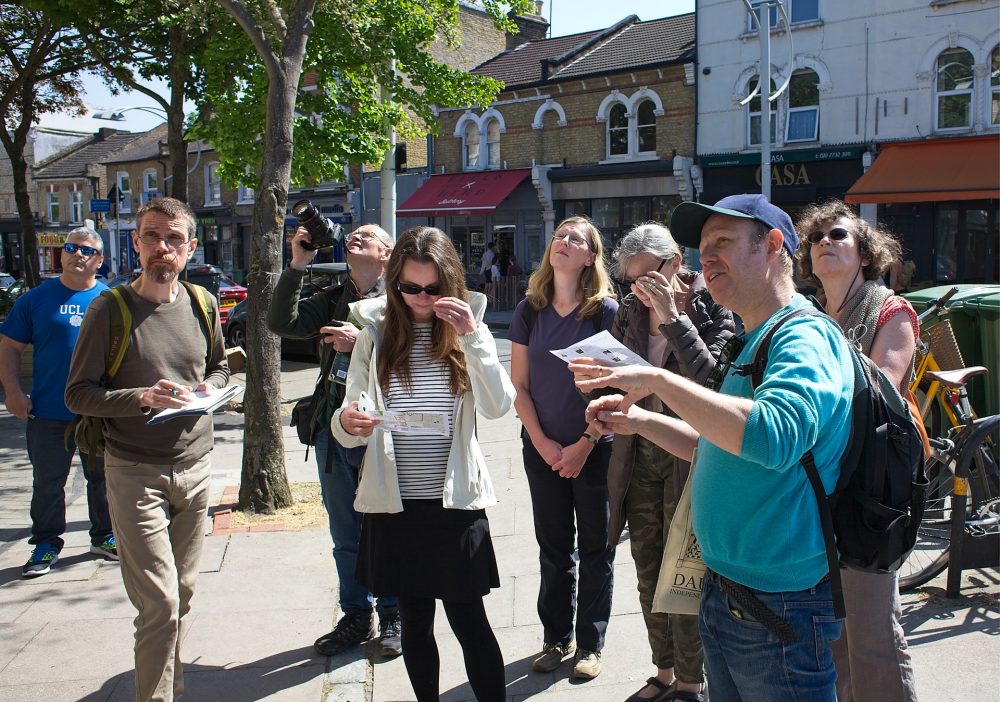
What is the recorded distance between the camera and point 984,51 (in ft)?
62.9

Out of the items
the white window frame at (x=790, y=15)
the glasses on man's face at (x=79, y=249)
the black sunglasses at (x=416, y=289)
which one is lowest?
the black sunglasses at (x=416, y=289)

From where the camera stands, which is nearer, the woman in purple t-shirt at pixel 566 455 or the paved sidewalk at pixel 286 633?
the paved sidewalk at pixel 286 633

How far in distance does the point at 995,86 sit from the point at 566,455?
1971 cm

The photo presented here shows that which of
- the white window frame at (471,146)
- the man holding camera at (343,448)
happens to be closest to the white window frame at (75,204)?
the white window frame at (471,146)

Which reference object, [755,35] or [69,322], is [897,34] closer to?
[755,35]

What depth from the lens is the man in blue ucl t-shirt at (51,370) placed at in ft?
17.7

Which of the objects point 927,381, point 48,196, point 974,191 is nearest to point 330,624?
point 927,381

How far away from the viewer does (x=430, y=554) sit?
3086 millimetres

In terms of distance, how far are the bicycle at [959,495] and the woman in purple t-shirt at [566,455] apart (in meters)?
1.52

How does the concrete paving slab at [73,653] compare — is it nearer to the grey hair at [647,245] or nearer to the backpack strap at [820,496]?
the grey hair at [647,245]

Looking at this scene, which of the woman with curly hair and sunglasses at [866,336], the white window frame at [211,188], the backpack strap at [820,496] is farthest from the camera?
the white window frame at [211,188]

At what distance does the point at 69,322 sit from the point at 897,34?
2026cm

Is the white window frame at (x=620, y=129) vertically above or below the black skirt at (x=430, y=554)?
above

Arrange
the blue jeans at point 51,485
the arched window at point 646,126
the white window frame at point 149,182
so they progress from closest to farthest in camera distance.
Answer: the blue jeans at point 51,485 < the arched window at point 646,126 < the white window frame at point 149,182
